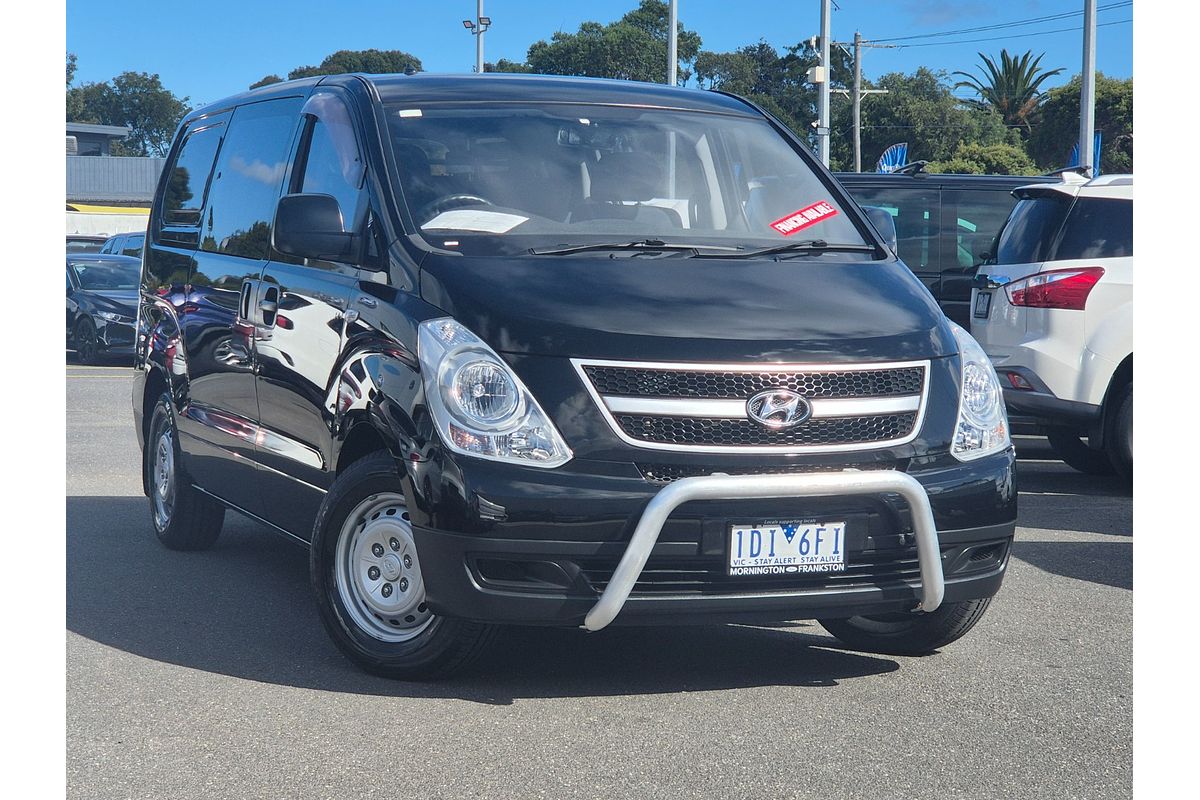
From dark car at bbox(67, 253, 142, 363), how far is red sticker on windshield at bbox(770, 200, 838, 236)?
16.6 meters

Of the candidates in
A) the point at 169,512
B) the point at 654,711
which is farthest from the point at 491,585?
the point at 169,512

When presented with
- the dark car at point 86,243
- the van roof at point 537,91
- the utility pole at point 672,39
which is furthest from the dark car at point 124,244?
the van roof at point 537,91

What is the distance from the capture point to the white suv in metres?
9.18

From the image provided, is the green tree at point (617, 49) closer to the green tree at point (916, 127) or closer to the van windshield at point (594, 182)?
the green tree at point (916, 127)

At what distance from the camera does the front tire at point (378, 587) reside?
4.77 m

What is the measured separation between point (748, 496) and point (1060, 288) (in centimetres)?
544

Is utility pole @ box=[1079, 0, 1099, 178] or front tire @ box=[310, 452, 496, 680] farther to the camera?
utility pole @ box=[1079, 0, 1099, 178]

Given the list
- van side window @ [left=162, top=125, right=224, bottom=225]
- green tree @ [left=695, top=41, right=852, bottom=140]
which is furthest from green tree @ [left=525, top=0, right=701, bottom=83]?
van side window @ [left=162, top=125, right=224, bottom=225]

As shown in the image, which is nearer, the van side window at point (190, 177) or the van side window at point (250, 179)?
the van side window at point (250, 179)

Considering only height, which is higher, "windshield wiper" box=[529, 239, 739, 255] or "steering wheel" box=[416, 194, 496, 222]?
A: "steering wheel" box=[416, 194, 496, 222]

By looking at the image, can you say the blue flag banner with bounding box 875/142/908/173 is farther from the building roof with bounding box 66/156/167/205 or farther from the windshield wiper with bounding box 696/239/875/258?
the building roof with bounding box 66/156/167/205

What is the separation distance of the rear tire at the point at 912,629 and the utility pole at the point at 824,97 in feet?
78.8

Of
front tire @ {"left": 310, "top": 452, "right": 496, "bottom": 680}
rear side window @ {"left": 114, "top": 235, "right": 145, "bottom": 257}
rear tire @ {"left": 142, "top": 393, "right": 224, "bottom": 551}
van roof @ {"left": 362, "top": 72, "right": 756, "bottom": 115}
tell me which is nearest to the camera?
front tire @ {"left": 310, "top": 452, "right": 496, "bottom": 680}

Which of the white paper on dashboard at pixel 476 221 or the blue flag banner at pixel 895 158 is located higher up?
the blue flag banner at pixel 895 158
